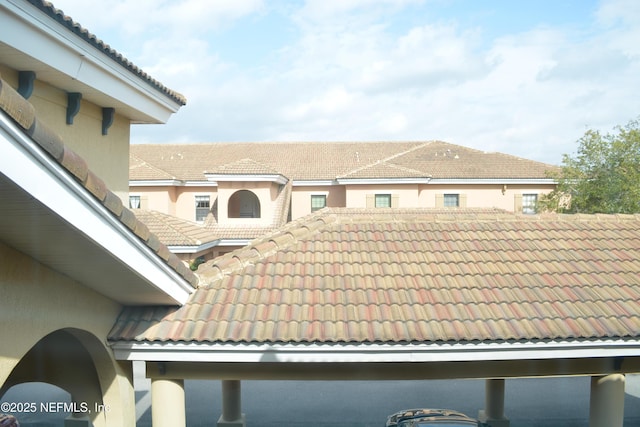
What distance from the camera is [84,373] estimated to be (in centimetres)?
604

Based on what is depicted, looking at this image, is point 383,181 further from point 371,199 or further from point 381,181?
point 371,199

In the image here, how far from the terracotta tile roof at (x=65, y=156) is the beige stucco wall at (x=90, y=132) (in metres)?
2.59

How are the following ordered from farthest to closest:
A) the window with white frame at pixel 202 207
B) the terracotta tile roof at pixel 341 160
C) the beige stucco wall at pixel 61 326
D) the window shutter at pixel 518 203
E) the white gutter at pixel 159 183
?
the window with white frame at pixel 202 207 → the window shutter at pixel 518 203 → the terracotta tile roof at pixel 341 160 → the white gutter at pixel 159 183 → the beige stucco wall at pixel 61 326

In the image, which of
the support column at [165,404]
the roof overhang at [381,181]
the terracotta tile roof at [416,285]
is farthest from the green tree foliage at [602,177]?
the support column at [165,404]

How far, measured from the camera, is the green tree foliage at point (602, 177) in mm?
23094

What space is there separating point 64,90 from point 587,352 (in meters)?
6.67

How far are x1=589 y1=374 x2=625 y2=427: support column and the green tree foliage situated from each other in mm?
19240

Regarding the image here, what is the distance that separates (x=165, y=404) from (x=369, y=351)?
7.38 ft

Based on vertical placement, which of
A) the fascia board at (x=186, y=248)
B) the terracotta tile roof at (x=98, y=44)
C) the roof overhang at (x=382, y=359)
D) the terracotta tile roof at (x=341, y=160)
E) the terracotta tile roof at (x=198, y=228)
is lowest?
the roof overhang at (x=382, y=359)

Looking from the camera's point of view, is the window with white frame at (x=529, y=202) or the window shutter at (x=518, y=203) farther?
the window with white frame at (x=529, y=202)

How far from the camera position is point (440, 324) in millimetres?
5309

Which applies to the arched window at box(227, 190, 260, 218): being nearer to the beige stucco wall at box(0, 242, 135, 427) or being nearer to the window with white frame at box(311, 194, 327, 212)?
the window with white frame at box(311, 194, 327, 212)

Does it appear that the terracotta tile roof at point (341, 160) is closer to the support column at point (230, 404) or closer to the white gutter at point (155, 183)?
the white gutter at point (155, 183)

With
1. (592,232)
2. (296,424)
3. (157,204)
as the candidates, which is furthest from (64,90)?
(157,204)
